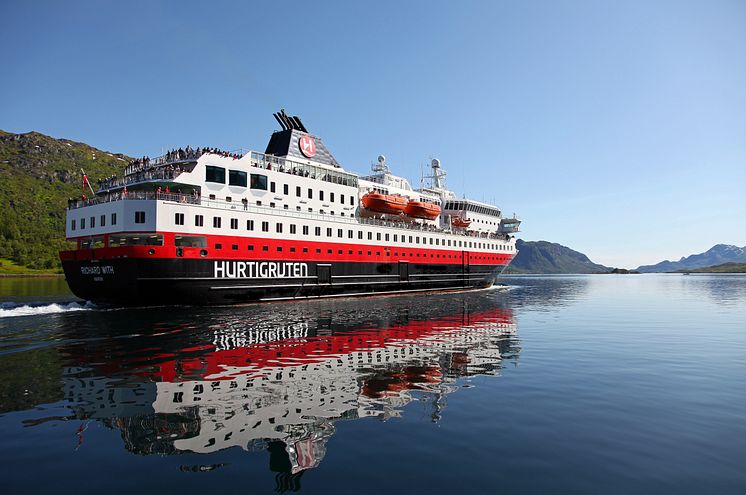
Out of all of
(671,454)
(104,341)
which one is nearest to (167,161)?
(104,341)

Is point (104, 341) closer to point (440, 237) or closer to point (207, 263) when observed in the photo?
Answer: point (207, 263)

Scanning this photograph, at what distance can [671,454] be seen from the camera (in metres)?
7.76

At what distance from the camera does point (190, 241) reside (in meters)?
30.2

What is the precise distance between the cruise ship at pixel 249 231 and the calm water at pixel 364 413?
945 centimetres

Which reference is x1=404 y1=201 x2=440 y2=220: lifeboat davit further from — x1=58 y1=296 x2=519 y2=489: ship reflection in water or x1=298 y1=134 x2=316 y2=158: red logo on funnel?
x1=58 y1=296 x2=519 y2=489: ship reflection in water

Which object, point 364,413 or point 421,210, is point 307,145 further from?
point 364,413

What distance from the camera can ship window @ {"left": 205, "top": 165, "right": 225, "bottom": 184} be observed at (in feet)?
106

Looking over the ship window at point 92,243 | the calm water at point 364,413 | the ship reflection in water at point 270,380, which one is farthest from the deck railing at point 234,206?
the calm water at point 364,413

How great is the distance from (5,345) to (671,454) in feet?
71.4

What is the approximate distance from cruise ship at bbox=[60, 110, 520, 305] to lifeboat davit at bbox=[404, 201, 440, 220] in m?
0.13

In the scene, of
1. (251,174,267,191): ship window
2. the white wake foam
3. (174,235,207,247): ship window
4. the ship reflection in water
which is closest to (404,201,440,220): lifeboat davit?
(251,174,267,191): ship window

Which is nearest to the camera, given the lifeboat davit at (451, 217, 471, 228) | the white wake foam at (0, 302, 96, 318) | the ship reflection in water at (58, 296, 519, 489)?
the ship reflection in water at (58, 296, 519, 489)

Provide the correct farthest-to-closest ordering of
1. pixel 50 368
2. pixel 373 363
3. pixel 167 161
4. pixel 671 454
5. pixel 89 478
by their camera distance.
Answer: pixel 167 161, pixel 373 363, pixel 50 368, pixel 671 454, pixel 89 478

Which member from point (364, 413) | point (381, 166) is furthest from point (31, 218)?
point (364, 413)
